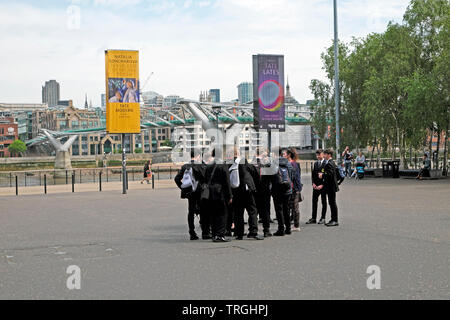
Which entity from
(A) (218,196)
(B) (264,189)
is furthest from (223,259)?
(B) (264,189)

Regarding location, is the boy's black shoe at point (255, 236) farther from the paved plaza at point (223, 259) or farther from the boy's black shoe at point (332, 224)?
the boy's black shoe at point (332, 224)

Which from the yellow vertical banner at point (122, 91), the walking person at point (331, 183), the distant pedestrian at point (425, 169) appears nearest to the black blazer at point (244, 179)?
the walking person at point (331, 183)

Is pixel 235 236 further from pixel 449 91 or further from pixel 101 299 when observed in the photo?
pixel 449 91

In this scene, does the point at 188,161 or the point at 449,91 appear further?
the point at 449,91

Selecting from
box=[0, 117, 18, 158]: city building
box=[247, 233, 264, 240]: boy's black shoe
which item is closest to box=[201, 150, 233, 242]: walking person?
box=[247, 233, 264, 240]: boy's black shoe

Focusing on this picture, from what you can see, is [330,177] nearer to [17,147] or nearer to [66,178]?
[66,178]

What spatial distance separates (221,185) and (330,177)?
10.7 feet

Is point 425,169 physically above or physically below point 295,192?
below

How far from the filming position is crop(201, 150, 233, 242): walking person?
36.0 ft

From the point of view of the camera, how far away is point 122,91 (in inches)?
1107

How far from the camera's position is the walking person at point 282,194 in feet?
38.7

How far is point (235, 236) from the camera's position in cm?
1172
